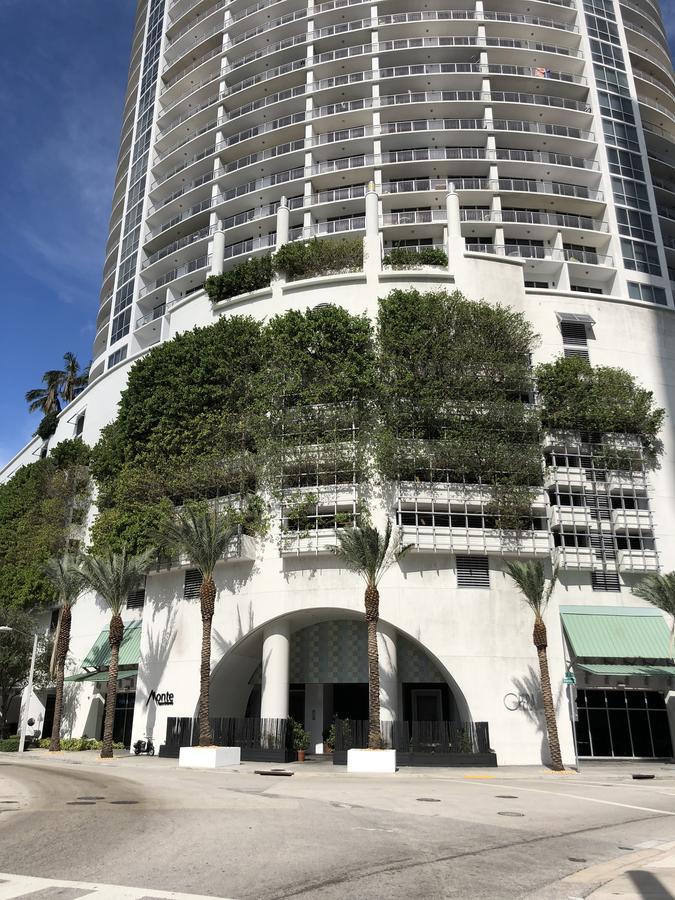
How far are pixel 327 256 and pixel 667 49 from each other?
45.5 meters

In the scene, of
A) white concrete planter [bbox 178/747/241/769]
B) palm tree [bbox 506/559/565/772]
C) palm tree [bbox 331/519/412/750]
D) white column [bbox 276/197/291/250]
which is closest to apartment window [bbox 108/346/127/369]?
white column [bbox 276/197/291/250]

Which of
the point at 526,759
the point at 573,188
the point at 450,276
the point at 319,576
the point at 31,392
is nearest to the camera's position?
the point at 526,759

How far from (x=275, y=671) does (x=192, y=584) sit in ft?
25.9

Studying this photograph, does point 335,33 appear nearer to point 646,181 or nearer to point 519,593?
point 646,181

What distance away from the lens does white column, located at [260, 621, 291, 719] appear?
37344mm

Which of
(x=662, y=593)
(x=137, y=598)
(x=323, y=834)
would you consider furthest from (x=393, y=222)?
(x=323, y=834)

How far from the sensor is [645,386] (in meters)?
46.2

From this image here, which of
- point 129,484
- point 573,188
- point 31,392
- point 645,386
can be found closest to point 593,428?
point 645,386

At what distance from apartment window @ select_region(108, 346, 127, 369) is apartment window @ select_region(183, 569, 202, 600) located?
88.5 ft

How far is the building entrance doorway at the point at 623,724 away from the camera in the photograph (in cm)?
3828

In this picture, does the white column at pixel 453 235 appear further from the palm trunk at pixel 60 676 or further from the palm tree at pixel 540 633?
the palm trunk at pixel 60 676

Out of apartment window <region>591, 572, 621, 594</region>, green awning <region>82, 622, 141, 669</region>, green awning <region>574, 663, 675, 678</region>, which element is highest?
apartment window <region>591, 572, 621, 594</region>

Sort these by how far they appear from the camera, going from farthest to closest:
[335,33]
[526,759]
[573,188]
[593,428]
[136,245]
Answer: [136,245]
[335,33]
[573,188]
[593,428]
[526,759]

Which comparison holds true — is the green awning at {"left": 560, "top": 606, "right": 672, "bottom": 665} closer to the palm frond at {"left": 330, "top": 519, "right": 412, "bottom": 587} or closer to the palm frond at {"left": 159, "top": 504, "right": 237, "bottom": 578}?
the palm frond at {"left": 330, "top": 519, "right": 412, "bottom": 587}
